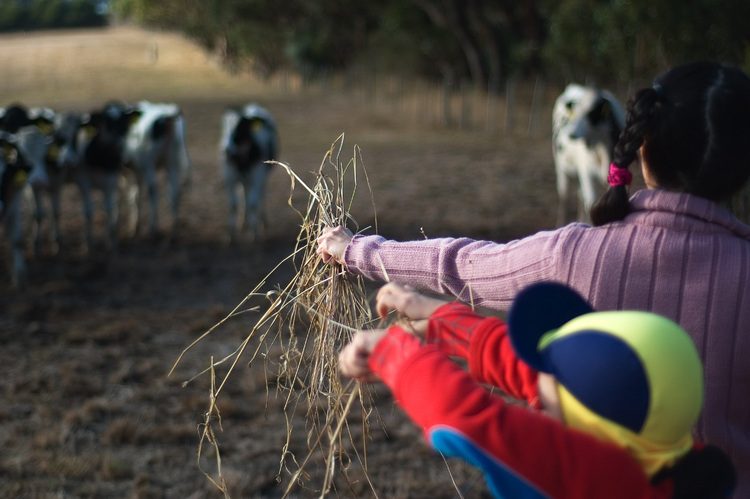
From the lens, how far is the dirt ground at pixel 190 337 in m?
3.41

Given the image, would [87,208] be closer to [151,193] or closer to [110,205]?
[110,205]

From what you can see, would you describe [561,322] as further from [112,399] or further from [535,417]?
[112,399]

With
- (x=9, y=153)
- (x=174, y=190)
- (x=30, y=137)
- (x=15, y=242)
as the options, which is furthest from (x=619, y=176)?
(x=174, y=190)

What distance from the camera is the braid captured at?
4.74 ft

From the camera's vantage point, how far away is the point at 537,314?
1.24 meters

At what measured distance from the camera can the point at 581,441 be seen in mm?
1090

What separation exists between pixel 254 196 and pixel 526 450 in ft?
23.3

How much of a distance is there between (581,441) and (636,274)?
50 centimetres

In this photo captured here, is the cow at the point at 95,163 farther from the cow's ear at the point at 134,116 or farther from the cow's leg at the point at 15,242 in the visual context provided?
the cow's leg at the point at 15,242

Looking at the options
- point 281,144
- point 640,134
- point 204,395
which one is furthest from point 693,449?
point 281,144

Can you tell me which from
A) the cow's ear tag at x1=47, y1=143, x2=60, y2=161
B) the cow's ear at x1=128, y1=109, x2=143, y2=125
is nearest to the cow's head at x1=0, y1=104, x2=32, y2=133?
the cow's ear tag at x1=47, y1=143, x2=60, y2=161

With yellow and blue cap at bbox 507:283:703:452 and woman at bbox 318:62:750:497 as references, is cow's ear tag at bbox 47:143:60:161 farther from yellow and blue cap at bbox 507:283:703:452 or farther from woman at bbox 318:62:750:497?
yellow and blue cap at bbox 507:283:703:452

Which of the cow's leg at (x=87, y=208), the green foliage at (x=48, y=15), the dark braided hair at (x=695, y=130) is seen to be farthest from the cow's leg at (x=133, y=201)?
the green foliage at (x=48, y=15)

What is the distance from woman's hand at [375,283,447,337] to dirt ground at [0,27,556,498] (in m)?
0.74
